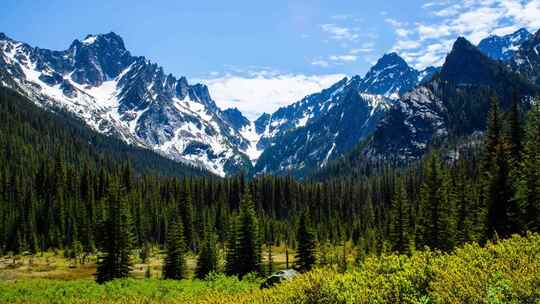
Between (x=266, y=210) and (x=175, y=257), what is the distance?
347 ft

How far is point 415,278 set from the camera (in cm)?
1362

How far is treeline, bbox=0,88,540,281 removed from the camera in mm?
47125

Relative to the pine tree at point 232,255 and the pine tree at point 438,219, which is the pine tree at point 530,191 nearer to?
the pine tree at point 438,219

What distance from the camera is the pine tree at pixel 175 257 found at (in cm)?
6731

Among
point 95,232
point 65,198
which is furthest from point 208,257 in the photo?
point 65,198

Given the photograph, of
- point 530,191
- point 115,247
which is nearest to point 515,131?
point 530,191

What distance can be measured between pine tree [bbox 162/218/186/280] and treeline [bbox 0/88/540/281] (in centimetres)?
17

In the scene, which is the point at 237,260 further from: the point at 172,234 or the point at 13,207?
the point at 13,207

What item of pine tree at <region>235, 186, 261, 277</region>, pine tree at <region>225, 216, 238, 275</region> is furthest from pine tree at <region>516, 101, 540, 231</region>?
pine tree at <region>225, 216, 238, 275</region>

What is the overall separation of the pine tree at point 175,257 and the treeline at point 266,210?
175 mm

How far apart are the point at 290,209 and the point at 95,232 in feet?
268

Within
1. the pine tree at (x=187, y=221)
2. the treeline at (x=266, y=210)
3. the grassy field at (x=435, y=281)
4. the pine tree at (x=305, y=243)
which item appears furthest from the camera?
the pine tree at (x=187, y=221)

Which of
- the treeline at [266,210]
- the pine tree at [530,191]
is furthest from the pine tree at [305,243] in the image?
the pine tree at [530,191]

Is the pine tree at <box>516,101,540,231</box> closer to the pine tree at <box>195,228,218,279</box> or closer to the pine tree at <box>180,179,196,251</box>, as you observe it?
the pine tree at <box>195,228,218,279</box>
